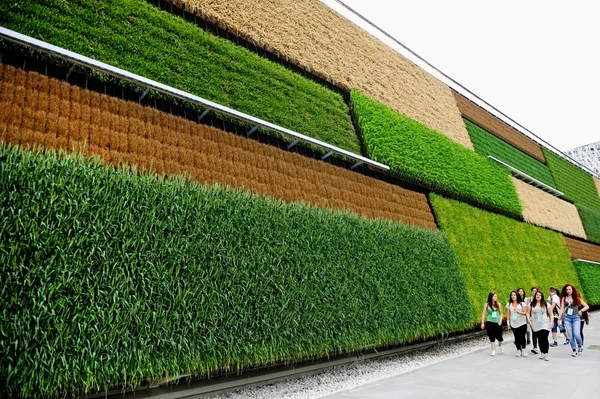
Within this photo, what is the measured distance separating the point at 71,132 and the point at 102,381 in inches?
124

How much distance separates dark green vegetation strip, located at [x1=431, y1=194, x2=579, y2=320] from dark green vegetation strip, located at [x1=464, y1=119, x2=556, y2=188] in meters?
3.99

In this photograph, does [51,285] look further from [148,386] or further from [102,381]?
[148,386]

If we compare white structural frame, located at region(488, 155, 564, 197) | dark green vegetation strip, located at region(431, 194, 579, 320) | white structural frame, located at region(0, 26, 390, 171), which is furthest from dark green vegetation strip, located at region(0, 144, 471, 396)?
white structural frame, located at region(488, 155, 564, 197)

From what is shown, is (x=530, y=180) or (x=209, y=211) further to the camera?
(x=530, y=180)

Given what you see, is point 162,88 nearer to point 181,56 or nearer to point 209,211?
point 181,56

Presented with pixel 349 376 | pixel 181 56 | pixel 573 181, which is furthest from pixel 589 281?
pixel 181 56

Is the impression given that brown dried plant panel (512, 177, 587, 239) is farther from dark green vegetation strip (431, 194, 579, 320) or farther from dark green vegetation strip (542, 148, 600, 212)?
dark green vegetation strip (542, 148, 600, 212)

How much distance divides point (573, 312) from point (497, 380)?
10.6ft

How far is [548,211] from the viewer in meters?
20.3

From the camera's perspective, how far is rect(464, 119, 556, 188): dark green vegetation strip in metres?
18.3

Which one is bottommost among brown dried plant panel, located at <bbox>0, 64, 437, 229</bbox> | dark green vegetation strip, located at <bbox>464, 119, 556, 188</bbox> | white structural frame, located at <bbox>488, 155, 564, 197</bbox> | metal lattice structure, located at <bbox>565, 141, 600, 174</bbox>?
brown dried plant panel, located at <bbox>0, 64, 437, 229</bbox>

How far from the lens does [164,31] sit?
752 cm

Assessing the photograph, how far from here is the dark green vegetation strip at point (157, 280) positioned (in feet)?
12.8

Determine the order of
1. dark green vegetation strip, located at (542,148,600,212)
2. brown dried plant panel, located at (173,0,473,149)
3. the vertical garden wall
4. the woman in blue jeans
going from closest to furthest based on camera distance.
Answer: the vertical garden wall → the woman in blue jeans → brown dried plant panel, located at (173,0,473,149) → dark green vegetation strip, located at (542,148,600,212)
